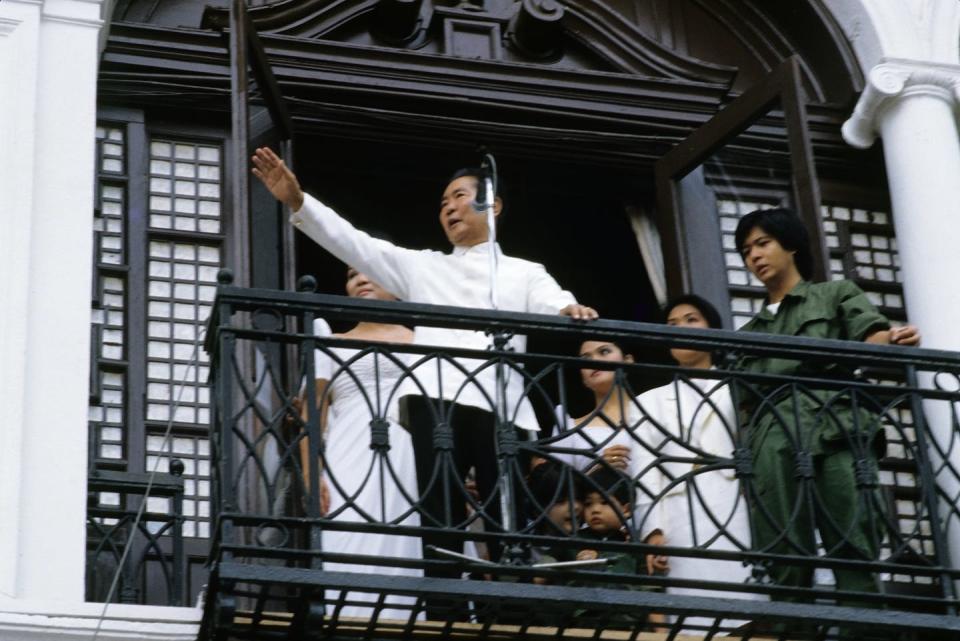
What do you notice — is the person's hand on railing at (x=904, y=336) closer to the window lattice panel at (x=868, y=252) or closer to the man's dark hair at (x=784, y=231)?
the man's dark hair at (x=784, y=231)

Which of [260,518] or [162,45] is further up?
[162,45]

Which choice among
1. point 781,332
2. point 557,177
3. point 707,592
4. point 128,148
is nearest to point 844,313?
point 781,332

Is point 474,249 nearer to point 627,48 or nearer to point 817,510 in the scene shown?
point 817,510

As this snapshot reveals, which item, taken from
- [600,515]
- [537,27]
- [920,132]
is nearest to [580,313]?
[600,515]

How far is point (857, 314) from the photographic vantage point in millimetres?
10008

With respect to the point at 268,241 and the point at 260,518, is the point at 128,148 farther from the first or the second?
the point at 260,518

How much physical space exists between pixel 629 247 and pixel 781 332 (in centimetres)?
343

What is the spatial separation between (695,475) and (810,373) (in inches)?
28.1

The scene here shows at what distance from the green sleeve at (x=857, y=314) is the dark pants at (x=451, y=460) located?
150 cm

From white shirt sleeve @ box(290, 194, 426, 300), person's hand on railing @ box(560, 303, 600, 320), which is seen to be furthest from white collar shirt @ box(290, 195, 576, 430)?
person's hand on railing @ box(560, 303, 600, 320)

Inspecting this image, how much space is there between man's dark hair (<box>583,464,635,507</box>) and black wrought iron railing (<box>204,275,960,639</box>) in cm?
1

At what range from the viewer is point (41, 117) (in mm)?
10328

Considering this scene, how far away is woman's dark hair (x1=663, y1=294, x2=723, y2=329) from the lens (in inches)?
411

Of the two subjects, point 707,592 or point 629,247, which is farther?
point 629,247
